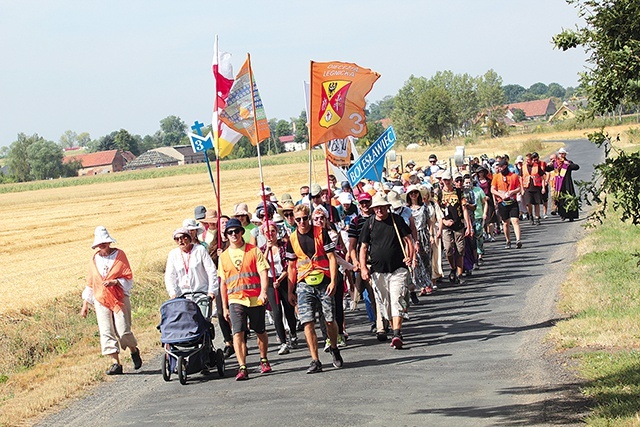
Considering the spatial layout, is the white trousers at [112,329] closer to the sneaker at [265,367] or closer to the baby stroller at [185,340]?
the baby stroller at [185,340]

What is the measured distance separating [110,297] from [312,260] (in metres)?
2.60

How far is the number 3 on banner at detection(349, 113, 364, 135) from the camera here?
15852mm

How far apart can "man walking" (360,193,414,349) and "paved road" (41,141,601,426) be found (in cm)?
67

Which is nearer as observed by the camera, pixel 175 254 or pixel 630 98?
pixel 630 98

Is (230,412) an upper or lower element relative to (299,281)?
lower

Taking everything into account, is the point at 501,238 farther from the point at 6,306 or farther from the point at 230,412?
the point at 230,412

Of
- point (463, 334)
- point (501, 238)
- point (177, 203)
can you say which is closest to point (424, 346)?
point (463, 334)

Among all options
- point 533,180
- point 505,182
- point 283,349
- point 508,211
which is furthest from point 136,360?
point 533,180

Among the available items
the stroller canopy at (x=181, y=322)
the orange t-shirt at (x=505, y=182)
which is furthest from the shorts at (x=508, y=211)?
the stroller canopy at (x=181, y=322)

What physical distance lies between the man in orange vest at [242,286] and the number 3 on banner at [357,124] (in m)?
4.90

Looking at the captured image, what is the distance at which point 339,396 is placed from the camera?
978 cm

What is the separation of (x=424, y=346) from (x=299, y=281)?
1.86 m

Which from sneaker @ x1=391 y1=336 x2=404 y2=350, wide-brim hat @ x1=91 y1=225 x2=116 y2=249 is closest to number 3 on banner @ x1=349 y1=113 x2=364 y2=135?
sneaker @ x1=391 y1=336 x2=404 y2=350

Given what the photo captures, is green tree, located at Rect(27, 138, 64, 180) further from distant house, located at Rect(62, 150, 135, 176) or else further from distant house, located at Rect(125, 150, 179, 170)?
distant house, located at Rect(62, 150, 135, 176)
